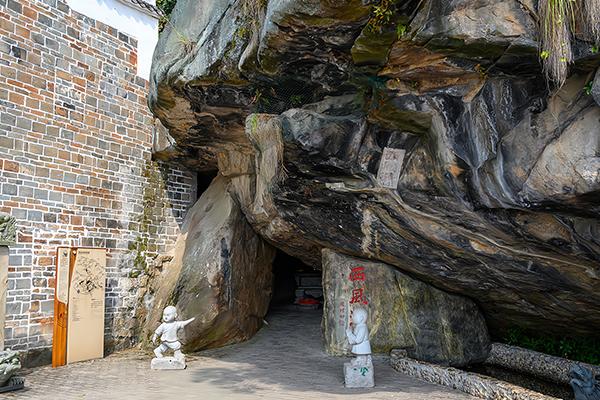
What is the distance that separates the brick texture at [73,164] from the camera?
25.8 ft

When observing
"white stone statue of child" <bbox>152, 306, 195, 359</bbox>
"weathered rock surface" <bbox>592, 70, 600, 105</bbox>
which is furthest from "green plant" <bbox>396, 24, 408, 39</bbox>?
"white stone statue of child" <bbox>152, 306, 195, 359</bbox>

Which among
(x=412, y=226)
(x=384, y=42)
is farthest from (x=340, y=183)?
(x=384, y=42)

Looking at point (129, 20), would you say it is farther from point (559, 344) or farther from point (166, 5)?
point (559, 344)

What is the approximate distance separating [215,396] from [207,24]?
5093 mm

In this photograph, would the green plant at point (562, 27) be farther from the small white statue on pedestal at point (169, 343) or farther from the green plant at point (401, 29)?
the small white statue on pedestal at point (169, 343)

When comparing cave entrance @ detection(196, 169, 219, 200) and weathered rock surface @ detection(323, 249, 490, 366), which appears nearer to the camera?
weathered rock surface @ detection(323, 249, 490, 366)

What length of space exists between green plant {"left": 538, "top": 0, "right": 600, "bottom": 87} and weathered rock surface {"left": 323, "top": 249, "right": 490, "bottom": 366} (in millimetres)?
5414

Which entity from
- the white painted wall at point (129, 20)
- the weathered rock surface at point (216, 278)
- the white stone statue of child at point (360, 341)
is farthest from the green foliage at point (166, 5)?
the white stone statue of child at point (360, 341)

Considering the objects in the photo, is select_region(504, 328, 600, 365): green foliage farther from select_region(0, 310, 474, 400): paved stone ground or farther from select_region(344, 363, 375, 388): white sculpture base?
select_region(344, 363, 375, 388): white sculpture base

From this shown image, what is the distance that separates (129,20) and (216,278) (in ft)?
18.3

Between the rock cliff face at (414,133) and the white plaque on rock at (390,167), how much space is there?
0.26ft

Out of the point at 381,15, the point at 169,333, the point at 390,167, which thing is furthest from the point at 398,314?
the point at 381,15

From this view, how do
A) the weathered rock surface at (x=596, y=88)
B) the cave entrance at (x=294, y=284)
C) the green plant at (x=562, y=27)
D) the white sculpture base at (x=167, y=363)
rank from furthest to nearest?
the cave entrance at (x=294, y=284), the white sculpture base at (x=167, y=363), the weathered rock surface at (x=596, y=88), the green plant at (x=562, y=27)

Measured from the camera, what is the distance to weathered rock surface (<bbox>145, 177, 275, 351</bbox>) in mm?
9164
